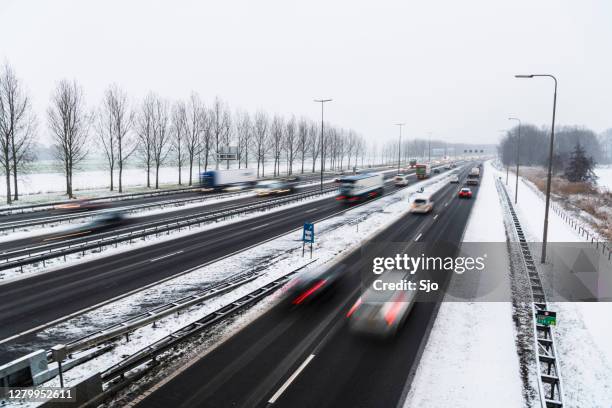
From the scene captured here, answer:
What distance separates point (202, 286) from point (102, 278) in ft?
18.3

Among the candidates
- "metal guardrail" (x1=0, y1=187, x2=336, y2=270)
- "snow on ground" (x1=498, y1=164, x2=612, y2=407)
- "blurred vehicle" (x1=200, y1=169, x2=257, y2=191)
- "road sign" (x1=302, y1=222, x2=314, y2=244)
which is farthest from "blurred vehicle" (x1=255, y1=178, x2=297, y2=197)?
"snow on ground" (x1=498, y1=164, x2=612, y2=407)

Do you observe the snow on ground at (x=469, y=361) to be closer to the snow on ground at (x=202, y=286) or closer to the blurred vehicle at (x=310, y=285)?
the blurred vehicle at (x=310, y=285)

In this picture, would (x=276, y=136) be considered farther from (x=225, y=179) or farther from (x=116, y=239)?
(x=116, y=239)

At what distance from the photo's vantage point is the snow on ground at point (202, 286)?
1238cm

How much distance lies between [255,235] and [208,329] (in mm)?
16220

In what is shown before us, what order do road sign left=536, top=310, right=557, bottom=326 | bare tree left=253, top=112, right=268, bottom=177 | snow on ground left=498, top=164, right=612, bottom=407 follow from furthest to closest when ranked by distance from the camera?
bare tree left=253, top=112, right=268, bottom=177, road sign left=536, top=310, right=557, bottom=326, snow on ground left=498, top=164, right=612, bottom=407

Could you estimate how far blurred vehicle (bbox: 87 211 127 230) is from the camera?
30467mm

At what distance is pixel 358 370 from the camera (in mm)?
11109

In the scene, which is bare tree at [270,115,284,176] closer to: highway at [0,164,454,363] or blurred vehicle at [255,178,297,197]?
blurred vehicle at [255,178,297,197]

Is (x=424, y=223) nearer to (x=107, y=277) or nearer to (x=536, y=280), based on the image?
(x=536, y=280)

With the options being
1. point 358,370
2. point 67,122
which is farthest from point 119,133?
point 358,370

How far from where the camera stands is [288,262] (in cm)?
2228

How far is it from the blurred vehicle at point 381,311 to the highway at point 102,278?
34.7ft

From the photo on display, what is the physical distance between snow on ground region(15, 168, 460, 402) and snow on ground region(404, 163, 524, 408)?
8.42 m
